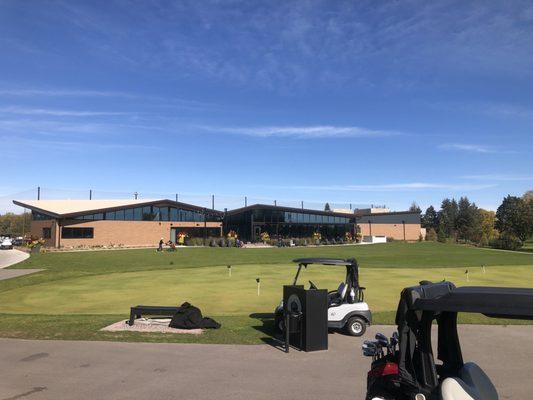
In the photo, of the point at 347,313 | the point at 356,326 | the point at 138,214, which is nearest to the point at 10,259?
the point at 138,214

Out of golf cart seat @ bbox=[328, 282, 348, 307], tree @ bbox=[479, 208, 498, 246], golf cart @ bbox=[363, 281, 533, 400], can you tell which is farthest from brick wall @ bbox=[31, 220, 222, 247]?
golf cart @ bbox=[363, 281, 533, 400]

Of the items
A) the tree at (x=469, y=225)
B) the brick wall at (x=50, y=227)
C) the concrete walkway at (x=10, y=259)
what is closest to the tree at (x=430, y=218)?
the tree at (x=469, y=225)

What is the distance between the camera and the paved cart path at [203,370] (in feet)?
24.1

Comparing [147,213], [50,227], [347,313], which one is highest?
[147,213]

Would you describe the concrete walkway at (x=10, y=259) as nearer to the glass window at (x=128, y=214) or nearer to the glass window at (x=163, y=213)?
the glass window at (x=128, y=214)

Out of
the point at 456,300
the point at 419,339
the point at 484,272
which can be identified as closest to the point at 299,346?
the point at 419,339

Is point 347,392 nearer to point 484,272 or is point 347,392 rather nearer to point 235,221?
point 484,272

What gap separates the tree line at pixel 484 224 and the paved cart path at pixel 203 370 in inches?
2475

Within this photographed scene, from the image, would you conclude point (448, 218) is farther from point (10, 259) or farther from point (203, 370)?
point (203, 370)

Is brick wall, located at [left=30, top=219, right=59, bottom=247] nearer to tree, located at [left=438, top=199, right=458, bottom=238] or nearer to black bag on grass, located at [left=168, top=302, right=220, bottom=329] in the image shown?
black bag on grass, located at [left=168, top=302, right=220, bottom=329]

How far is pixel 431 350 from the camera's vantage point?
416cm

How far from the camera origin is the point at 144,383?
7.82 meters

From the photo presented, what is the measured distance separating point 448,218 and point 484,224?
17031 mm

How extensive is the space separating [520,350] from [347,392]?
4937 millimetres
